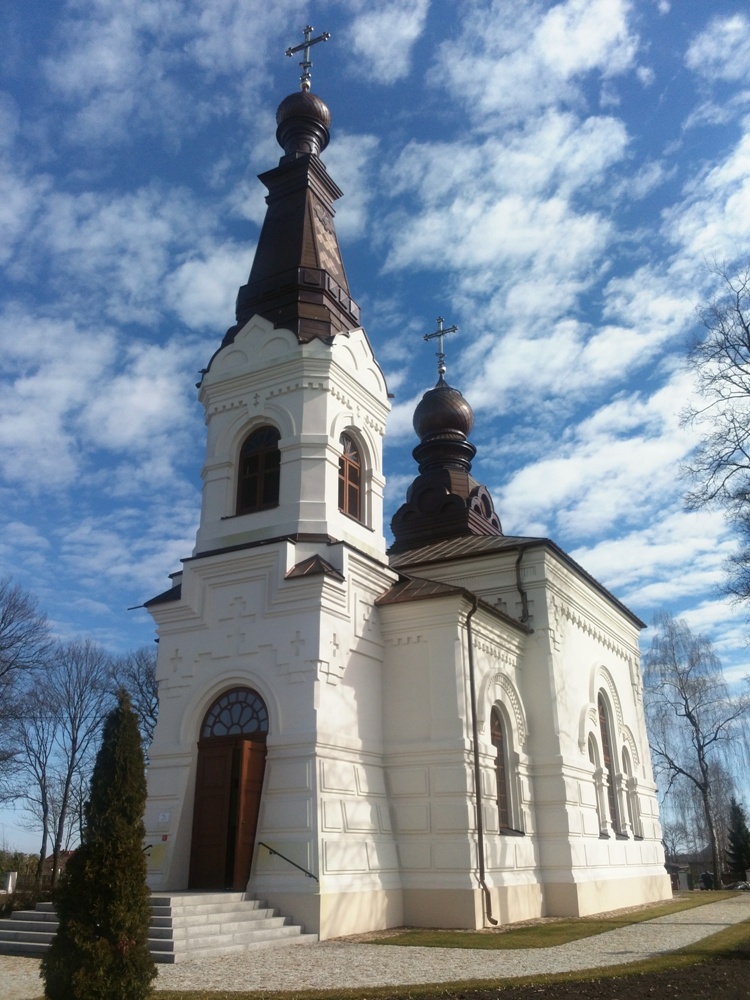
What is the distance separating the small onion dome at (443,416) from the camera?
91.4 ft

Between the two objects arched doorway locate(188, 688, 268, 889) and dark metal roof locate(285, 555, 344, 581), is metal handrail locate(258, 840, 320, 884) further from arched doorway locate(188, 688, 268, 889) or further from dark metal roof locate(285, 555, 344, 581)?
dark metal roof locate(285, 555, 344, 581)

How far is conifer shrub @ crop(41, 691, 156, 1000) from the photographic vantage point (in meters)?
6.64

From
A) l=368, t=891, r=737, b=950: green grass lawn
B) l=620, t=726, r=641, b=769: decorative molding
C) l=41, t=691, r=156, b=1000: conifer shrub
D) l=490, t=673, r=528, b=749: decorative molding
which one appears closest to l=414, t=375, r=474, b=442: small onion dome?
l=620, t=726, r=641, b=769: decorative molding

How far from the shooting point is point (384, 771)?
52.7ft

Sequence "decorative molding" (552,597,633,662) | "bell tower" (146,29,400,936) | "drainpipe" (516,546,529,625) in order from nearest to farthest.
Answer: "bell tower" (146,29,400,936) < "drainpipe" (516,546,529,625) < "decorative molding" (552,597,633,662)

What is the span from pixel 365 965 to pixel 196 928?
2510mm

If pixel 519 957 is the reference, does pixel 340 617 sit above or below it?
above

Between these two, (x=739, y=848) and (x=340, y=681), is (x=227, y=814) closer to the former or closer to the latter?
(x=340, y=681)

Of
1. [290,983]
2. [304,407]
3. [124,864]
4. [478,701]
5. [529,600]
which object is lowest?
[290,983]

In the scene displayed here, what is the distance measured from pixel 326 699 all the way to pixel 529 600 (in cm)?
639

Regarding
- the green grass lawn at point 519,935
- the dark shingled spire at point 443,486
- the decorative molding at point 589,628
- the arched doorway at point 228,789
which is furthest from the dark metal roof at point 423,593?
the dark shingled spire at point 443,486

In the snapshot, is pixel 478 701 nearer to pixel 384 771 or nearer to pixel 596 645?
pixel 384 771

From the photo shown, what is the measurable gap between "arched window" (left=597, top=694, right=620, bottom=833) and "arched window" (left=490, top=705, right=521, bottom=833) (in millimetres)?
4716

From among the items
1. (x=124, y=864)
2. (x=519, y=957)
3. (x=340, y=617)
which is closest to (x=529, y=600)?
(x=340, y=617)
